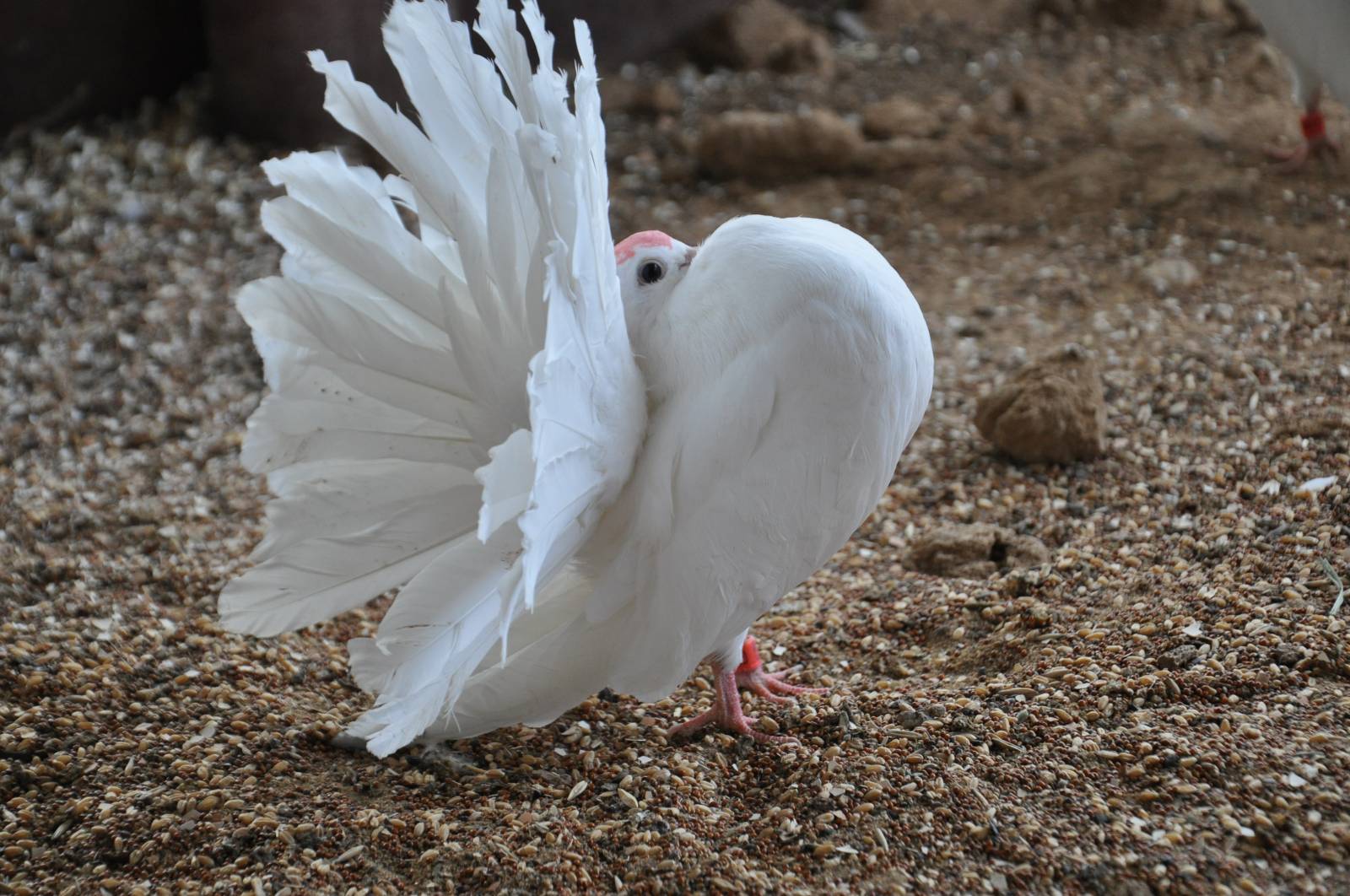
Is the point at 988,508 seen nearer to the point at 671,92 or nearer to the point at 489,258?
the point at 489,258

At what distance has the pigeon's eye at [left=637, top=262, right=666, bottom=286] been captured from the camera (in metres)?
2.66

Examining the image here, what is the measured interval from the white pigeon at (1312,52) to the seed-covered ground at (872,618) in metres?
0.19

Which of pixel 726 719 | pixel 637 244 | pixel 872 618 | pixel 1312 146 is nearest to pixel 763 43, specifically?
pixel 1312 146

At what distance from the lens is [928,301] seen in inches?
214

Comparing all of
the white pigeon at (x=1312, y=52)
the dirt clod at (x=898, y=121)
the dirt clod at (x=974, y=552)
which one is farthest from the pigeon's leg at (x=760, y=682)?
the dirt clod at (x=898, y=121)

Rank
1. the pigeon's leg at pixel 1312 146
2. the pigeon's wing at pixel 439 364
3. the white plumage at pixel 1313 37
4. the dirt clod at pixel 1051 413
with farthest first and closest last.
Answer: the pigeon's leg at pixel 1312 146 < the white plumage at pixel 1313 37 < the dirt clod at pixel 1051 413 < the pigeon's wing at pixel 439 364

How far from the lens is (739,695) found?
308cm

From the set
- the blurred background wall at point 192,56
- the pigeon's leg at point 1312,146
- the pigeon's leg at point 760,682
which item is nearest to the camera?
the pigeon's leg at point 760,682

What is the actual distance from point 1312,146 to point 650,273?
4626mm

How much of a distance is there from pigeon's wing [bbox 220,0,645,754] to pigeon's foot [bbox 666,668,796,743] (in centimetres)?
56

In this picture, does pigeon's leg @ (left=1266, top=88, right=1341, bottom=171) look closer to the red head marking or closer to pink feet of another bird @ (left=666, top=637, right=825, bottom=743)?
pink feet of another bird @ (left=666, top=637, right=825, bottom=743)

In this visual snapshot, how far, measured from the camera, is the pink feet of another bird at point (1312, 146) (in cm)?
585

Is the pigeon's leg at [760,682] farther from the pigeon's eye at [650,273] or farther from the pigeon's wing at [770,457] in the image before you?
the pigeon's eye at [650,273]

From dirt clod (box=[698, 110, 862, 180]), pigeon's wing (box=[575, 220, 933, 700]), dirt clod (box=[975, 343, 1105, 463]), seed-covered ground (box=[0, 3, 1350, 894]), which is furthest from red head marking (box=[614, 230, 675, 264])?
dirt clod (box=[698, 110, 862, 180])
